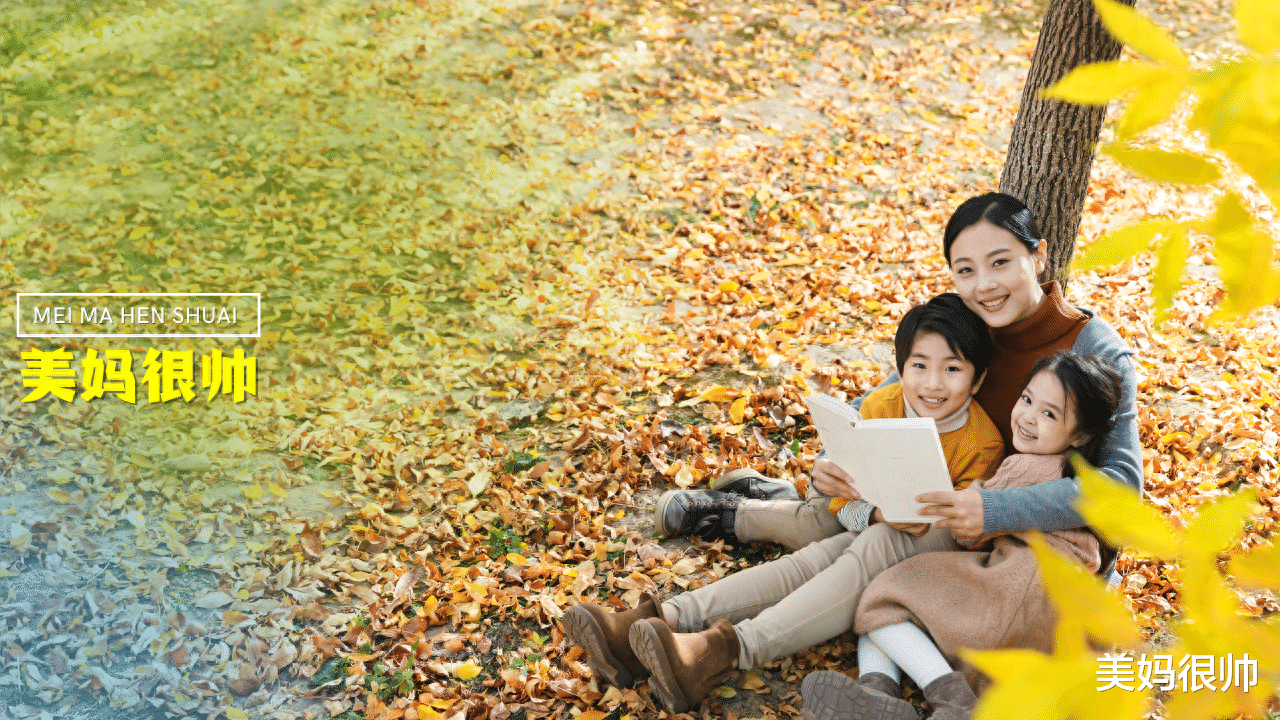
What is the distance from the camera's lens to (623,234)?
5926 mm

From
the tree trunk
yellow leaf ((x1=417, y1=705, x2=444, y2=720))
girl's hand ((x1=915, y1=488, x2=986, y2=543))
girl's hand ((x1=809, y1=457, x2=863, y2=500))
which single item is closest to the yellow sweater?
girl's hand ((x1=915, y1=488, x2=986, y2=543))

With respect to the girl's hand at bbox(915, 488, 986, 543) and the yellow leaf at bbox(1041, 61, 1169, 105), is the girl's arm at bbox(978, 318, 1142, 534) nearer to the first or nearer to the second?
the girl's hand at bbox(915, 488, 986, 543)

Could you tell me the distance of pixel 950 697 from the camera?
8.34 ft

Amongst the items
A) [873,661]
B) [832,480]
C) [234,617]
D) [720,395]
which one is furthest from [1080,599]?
[720,395]

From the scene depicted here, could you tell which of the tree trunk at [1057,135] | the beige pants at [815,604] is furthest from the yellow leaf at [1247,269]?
the tree trunk at [1057,135]

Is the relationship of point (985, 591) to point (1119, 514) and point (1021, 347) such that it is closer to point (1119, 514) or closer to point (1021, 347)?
point (1021, 347)

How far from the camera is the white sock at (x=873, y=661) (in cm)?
273

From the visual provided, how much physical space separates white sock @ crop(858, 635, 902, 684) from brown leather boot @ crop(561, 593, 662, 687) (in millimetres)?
637

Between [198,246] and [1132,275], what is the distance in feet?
18.9

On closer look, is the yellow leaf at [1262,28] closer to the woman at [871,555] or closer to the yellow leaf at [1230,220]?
the yellow leaf at [1230,220]

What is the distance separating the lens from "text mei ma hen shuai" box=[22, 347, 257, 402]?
4789 mm

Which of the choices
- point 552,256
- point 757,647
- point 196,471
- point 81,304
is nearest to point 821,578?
point 757,647

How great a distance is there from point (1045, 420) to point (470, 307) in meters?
3.54

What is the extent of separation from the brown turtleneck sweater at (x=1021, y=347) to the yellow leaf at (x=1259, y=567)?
2.18 meters
